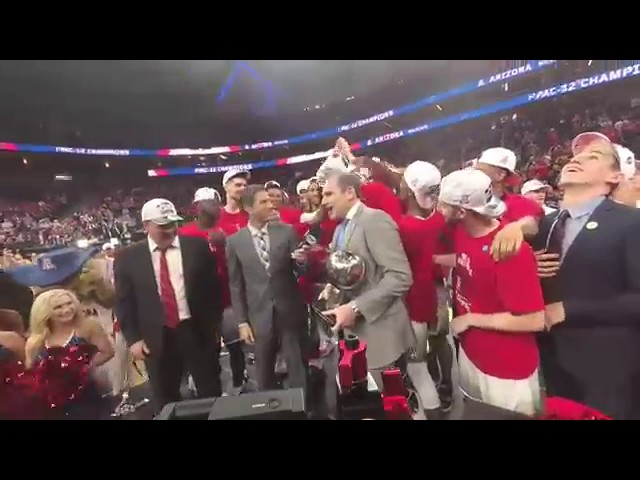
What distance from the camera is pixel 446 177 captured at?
2.49 meters

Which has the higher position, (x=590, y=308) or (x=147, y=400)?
(x=590, y=308)

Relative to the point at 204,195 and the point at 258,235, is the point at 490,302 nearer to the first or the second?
the point at 258,235

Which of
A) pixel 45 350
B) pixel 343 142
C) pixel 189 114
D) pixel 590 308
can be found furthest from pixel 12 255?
pixel 590 308

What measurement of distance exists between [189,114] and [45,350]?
1340 millimetres

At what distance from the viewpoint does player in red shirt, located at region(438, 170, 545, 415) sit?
245cm

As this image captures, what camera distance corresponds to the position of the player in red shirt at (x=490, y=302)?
245 centimetres

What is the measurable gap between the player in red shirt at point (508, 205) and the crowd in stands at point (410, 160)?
49 millimetres

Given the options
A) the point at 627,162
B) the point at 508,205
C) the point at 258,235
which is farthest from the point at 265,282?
the point at 627,162

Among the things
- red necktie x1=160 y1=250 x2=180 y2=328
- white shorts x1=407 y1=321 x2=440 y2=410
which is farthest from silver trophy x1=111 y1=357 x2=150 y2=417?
white shorts x1=407 y1=321 x2=440 y2=410

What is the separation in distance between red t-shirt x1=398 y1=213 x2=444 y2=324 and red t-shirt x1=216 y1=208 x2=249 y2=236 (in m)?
0.73

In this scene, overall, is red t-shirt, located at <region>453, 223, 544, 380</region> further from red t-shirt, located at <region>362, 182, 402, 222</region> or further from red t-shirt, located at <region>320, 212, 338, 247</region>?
red t-shirt, located at <region>320, 212, 338, 247</region>

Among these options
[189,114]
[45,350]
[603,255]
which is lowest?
[45,350]

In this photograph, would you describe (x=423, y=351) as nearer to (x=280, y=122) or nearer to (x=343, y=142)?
(x=343, y=142)
